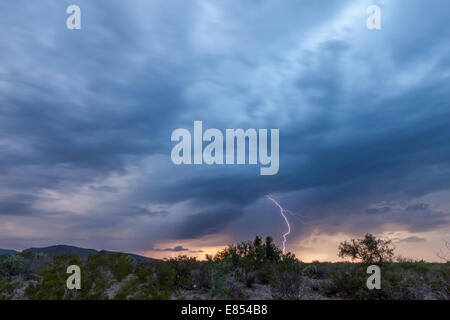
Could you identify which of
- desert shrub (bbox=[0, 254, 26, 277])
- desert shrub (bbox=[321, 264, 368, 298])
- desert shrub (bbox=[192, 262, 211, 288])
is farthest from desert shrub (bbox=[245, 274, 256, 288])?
desert shrub (bbox=[0, 254, 26, 277])

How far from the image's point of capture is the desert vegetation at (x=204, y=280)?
1314 centimetres

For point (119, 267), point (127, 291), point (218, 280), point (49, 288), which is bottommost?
point (218, 280)

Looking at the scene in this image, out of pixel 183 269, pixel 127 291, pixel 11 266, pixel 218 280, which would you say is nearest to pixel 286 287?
pixel 218 280

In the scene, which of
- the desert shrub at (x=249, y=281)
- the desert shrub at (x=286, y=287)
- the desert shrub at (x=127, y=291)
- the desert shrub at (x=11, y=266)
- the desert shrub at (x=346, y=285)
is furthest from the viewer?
the desert shrub at (x=11, y=266)

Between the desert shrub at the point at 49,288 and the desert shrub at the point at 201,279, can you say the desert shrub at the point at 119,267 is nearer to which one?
the desert shrub at the point at 49,288

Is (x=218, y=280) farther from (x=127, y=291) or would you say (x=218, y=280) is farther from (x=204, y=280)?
(x=127, y=291)

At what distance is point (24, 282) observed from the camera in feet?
65.6

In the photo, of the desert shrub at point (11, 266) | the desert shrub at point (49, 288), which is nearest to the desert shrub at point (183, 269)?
the desert shrub at point (49, 288)

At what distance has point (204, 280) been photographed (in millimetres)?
17688

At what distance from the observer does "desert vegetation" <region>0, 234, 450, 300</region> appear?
13145 millimetres

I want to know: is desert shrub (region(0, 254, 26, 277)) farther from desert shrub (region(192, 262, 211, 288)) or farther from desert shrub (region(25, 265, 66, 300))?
desert shrub (region(192, 262, 211, 288))
